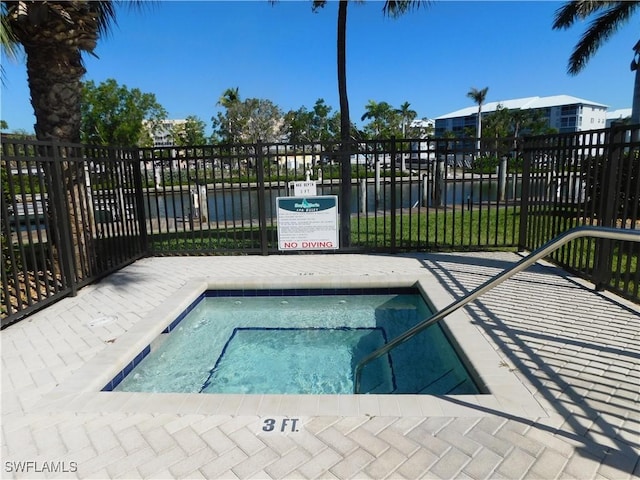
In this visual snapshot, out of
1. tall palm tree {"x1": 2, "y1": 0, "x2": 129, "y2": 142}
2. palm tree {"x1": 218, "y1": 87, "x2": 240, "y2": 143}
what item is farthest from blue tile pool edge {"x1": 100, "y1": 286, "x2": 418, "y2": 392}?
palm tree {"x1": 218, "y1": 87, "x2": 240, "y2": 143}

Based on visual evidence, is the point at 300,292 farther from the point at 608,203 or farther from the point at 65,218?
the point at 608,203

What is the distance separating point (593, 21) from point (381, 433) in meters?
17.9

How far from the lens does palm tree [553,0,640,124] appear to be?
44.4ft

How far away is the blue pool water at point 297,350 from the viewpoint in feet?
13.4

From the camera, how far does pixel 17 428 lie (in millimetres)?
2791

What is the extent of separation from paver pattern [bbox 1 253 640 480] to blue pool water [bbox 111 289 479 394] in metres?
0.63

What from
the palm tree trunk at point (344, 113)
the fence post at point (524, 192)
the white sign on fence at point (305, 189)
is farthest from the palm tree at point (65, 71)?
the fence post at point (524, 192)

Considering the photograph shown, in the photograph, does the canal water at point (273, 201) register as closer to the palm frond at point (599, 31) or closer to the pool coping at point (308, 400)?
the pool coping at point (308, 400)

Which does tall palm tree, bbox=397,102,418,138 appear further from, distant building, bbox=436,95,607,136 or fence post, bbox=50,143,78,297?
fence post, bbox=50,143,78,297

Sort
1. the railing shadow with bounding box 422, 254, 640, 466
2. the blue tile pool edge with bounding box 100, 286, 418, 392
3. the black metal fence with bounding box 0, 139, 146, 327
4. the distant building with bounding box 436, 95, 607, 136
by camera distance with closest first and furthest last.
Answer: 1. the railing shadow with bounding box 422, 254, 640, 466
2. the black metal fence with bounding box 0, 139, 146, 327
3. the blue tile pool edge with bounding box 100, 286, 418, 392
4. the distant building with bounding box 436, 95, 607, 136

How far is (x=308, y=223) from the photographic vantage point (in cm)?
775

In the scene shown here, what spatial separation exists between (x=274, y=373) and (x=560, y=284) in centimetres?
403

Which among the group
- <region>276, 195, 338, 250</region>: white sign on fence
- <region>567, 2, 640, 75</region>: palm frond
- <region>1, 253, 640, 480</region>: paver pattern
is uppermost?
<region>567, 2, 640, 75</region>: palm frond

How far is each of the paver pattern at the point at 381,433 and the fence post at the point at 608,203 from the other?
95cm
